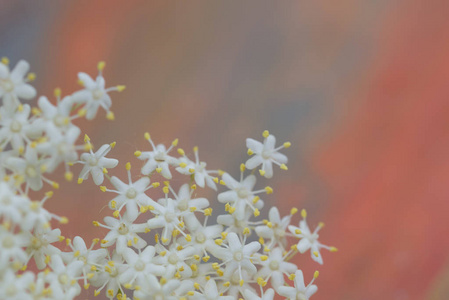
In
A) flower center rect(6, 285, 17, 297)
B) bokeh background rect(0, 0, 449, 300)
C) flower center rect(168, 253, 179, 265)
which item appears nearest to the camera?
flower center rect(6, 285, 17, 297)

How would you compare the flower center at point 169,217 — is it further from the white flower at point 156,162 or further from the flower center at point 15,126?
the flower center at point 15,126

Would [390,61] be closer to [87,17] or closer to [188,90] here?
[188,90]

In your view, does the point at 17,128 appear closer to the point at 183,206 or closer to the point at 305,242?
the point at 183,206

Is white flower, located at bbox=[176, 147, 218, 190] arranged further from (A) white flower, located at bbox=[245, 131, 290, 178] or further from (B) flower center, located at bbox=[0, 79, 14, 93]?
(B) flower center, located at bbox=[0, 79, 14, 93]

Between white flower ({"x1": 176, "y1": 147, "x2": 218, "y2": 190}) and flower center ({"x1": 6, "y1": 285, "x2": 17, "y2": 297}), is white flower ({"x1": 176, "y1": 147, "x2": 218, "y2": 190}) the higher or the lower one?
the higher one

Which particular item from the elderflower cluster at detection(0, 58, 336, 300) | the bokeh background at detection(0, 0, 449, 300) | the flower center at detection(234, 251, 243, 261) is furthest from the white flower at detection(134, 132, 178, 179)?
the bokeh background at detection(0, 0, 449, 300)

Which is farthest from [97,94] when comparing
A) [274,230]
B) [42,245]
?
[274,230]

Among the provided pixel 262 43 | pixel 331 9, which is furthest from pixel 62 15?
pixel 331 9
